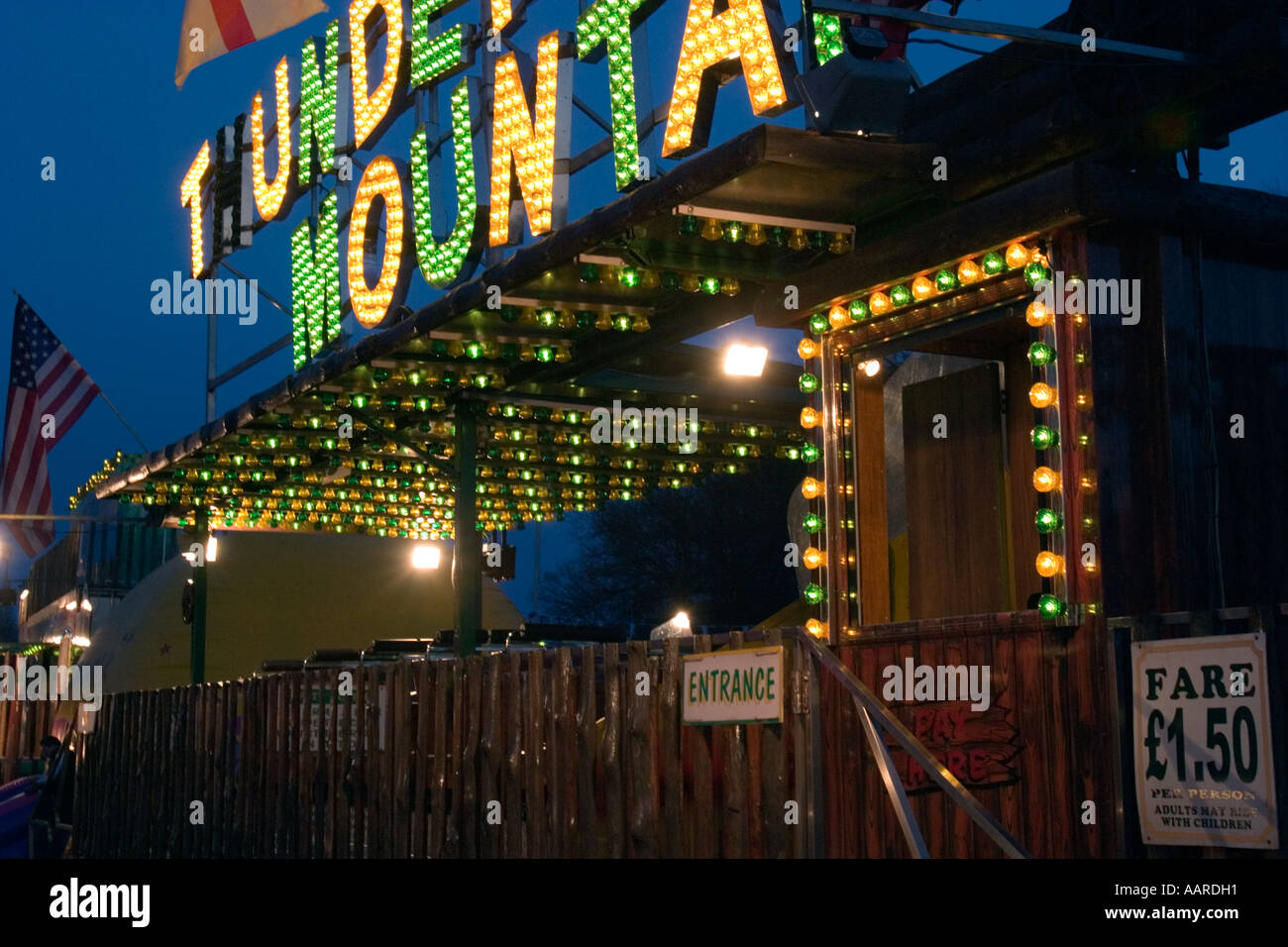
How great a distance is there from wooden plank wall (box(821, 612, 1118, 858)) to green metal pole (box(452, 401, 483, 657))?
6940mm

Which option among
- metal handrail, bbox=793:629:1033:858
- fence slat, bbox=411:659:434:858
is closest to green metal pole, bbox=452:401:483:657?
fence slat, bbox=411:659:434:858

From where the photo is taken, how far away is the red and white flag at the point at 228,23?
18578 mm

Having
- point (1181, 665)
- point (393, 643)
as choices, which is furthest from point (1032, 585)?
point (393, 643)

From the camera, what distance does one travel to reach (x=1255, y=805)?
6.22 meters

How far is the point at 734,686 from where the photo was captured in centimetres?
770

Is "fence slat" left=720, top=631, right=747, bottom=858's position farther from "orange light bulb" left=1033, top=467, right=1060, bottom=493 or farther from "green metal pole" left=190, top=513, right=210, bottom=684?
"green metal pole" left=190, top=513, right=210, bottom=684

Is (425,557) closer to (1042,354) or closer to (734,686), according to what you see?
(1042,354)

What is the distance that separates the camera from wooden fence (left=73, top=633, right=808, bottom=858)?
310 inches

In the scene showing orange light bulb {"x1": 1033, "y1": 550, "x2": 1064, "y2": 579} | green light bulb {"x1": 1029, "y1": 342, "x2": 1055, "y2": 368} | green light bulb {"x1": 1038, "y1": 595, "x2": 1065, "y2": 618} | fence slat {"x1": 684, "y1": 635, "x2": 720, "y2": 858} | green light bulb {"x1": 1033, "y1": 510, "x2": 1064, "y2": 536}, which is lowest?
fence slat {"x1": 684, "y1": 635, "x2": 720, "y2": 858}

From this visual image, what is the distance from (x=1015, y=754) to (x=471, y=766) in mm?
3690

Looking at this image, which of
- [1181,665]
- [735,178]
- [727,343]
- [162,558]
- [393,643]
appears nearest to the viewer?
[1181,665]
